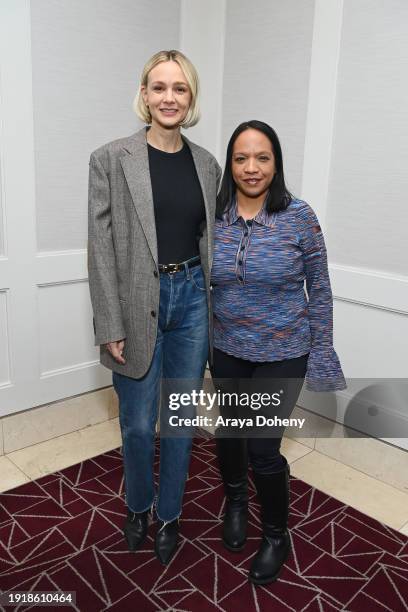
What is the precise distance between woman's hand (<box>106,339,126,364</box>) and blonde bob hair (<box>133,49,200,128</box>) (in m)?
0.72

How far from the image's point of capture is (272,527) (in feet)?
5.79

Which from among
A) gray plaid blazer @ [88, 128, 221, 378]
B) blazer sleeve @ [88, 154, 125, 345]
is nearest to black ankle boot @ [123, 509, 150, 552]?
gray plaid blazer @ [88, 128, 221, 378]

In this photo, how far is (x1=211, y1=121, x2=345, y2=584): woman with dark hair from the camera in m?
1.60

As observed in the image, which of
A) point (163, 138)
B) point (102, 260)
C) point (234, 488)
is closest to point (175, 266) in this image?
point (102, 260)

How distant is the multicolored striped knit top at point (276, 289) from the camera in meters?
1.59

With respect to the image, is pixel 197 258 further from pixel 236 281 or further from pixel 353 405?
pixel 353 405

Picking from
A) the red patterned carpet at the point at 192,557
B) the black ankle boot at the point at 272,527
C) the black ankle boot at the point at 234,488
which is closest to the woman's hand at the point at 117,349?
the black ankle boot at the point at 234,488

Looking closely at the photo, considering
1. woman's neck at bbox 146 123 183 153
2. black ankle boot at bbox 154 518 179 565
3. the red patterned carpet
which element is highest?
woman's neck at bbox 146 123 183 153

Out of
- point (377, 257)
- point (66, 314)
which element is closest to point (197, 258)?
point (377, 257)

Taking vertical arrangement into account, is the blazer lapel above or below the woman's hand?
above

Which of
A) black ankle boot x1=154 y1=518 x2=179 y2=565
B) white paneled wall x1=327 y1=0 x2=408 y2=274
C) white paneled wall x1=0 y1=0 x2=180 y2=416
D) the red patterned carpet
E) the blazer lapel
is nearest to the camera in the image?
the blazer lapel

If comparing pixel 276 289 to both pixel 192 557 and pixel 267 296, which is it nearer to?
pixel 267 296

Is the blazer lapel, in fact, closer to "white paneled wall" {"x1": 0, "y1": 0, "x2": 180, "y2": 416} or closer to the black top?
the black top

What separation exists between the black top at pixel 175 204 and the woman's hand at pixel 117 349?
0.97 feet
